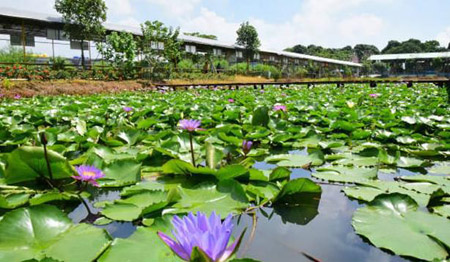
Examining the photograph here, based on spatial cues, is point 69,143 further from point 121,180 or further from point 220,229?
point 220,229

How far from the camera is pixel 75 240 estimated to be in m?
0.68

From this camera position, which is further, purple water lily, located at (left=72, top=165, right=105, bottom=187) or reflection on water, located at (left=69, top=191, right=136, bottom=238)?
purple water lily, located at (left=72, top=165, right=105, bottom=187)

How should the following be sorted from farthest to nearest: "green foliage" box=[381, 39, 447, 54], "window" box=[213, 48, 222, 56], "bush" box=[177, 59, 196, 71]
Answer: "green foliage" box=[381, 39, 447, 54] < "window" box=[213, 48, 222, 56] < "bush" box=[177, 59, 196, 71]

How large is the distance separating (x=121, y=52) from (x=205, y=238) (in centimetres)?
1416

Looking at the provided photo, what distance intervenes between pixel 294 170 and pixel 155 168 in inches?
23.1

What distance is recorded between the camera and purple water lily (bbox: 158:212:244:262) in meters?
0.42

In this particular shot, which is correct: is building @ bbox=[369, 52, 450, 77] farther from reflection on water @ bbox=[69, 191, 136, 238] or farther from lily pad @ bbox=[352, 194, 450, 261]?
reflection on water @ bbox=[69, 191, 136, 238]

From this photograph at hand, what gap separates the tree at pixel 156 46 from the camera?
1507cm

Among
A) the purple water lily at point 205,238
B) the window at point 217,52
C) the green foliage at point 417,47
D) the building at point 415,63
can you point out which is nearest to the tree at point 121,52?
the window at point 217,52

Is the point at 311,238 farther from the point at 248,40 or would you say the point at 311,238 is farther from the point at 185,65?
the point at 248,40

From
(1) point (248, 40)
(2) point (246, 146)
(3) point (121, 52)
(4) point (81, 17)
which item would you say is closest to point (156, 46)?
(3) point (121, 52)

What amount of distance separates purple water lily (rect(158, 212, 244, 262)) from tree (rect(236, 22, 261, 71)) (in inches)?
951

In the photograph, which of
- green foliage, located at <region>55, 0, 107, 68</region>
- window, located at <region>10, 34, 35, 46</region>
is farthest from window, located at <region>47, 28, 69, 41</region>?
window, located at <region>10, 34, 35, 46</region>

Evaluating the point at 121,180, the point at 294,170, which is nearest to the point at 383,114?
the point at 294,170
